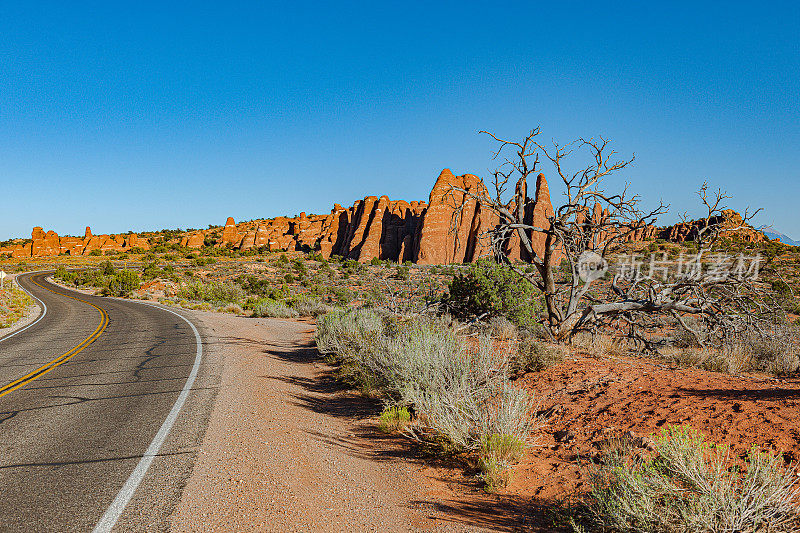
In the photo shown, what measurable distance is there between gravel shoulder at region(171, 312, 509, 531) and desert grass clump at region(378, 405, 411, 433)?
0.20 meters

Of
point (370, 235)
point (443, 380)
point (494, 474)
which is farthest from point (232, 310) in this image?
point (370, 235)

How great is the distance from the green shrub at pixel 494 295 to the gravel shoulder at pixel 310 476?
637 cm

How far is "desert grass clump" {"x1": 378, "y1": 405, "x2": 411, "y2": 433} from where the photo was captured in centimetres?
604

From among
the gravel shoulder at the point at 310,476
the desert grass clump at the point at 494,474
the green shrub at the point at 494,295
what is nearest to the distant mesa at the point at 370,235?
the green shrub at the point at 494,295

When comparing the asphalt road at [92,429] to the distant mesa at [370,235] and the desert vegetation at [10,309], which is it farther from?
the distant mesa at [370,235]

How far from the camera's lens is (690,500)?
113 inches

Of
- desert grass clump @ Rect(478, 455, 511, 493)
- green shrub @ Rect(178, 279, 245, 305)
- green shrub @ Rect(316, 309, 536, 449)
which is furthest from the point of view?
green shrub @ Rect(178, 279, 245, 305)

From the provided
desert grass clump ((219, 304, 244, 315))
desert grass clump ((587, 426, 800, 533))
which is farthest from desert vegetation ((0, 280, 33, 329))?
desert grass clump ((587, 426, 800, 533))

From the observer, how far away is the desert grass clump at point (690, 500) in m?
2.71

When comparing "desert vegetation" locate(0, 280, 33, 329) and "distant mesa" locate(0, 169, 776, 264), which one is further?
"distant mesa" locate(0, 169, 776, 264)

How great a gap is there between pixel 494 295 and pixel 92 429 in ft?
33.1

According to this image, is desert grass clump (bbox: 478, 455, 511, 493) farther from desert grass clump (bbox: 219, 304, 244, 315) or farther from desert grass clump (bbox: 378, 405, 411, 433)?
desert grass clump (bbox: 219, 304, 244, 315)

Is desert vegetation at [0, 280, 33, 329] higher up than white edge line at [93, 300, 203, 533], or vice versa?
white edge line at [93, 300, 203, 533]

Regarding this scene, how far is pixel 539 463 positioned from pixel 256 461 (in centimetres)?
330
